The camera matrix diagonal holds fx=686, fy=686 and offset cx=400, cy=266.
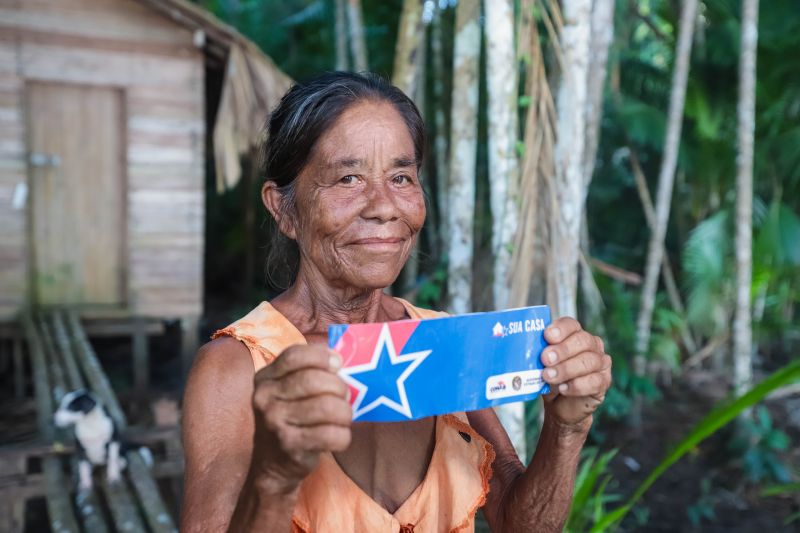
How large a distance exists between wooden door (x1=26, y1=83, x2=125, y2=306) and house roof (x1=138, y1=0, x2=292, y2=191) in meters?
1.04

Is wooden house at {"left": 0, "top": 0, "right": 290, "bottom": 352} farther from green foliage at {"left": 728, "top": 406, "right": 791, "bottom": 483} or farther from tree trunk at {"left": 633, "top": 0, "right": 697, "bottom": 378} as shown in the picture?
green foliage at {"left": 728, "top": 406, "right": 791, "bottom": 483}

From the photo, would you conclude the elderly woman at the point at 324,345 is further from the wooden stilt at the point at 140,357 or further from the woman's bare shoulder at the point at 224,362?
the wooden stilt at the point at 140,357

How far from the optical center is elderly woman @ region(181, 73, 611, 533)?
1.37 m

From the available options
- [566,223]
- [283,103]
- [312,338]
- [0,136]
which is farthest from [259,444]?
[0,136]

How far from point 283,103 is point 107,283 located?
5653mm

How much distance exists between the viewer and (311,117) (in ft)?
5.16

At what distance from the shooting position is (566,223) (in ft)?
9.90

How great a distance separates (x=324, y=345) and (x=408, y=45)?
9.34 feet

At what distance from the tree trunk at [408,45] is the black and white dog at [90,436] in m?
2.52

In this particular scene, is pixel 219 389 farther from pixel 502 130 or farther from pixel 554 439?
pixel 502 130

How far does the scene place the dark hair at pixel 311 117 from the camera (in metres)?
1.57

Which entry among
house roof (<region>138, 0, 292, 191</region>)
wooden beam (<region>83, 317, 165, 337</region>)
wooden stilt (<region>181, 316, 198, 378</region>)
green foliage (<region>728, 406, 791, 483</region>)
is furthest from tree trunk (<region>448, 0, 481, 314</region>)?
wooden beam (<region>83, 317, 165, 337</region>)

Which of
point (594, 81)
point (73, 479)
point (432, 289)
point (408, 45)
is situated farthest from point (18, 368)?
point (594, 81)

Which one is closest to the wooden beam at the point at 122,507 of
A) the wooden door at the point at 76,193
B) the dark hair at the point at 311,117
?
the dark hair at the point at 311,117
